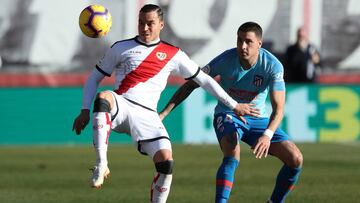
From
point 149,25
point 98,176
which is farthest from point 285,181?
point 98,176

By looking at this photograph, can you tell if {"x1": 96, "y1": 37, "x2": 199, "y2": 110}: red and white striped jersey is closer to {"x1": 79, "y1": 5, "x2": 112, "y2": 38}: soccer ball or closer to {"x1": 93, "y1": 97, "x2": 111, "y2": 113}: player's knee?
{"x1": 93, "y1": 97, "x2": 111, "y2": 113}: player's knee

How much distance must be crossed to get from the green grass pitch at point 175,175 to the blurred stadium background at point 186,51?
2.77ft

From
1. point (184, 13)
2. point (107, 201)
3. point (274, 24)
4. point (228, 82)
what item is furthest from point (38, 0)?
point (228, 82)

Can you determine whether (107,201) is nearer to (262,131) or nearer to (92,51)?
(262,131)

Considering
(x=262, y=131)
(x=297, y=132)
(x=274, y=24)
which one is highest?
(x=262, y=131)

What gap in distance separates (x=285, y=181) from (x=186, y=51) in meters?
12.8

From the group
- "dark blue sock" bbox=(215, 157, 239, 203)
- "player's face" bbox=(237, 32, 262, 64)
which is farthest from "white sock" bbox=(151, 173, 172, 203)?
"player's face" bbox=(237, 32, 262, 64)

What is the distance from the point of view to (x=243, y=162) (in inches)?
736

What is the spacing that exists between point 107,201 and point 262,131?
255 centimetres

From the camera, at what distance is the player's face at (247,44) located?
36.8 ft

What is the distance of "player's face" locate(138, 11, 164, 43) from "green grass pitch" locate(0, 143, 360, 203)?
8.99 ft

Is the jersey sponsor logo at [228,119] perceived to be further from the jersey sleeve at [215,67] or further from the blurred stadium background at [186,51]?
the blurred stadium background at [186,51]

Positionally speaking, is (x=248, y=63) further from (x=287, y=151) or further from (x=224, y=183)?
(x=224, y=183)

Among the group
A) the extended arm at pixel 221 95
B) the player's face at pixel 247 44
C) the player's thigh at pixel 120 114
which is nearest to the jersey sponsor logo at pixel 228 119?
the extended arm at pixel 221 95
